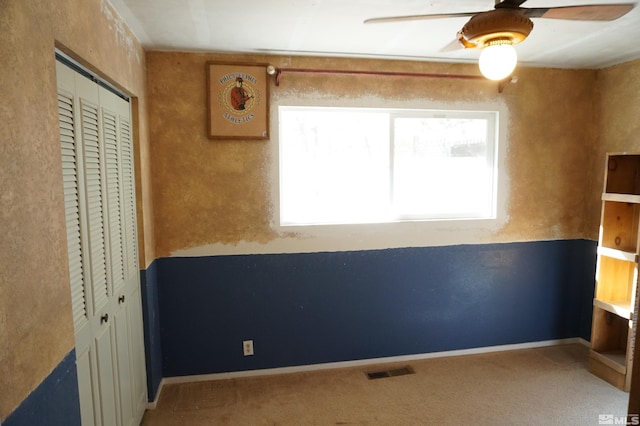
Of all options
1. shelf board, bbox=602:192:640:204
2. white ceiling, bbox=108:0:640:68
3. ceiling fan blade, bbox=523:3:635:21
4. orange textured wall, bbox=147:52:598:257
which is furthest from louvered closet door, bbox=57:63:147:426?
shelf board, bbox=602:192:640:204

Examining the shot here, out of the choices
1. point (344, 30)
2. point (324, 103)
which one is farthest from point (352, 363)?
point (344, 30)

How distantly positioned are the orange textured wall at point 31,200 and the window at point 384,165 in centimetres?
162

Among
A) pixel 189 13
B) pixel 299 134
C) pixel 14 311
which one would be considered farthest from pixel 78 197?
pixel 299 134

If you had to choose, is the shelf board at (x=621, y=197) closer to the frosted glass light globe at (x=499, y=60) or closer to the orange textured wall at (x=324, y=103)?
the orange textured wall at (x=324, y=103)

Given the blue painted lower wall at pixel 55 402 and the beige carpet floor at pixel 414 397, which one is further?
the beige carpet floor at pixel 414 397

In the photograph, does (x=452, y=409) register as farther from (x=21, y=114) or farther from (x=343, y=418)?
(x=21, y=114)

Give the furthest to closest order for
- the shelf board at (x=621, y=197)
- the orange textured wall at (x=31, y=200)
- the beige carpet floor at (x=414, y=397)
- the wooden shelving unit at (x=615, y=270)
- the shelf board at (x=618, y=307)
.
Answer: the wooden shelving unit at (x=615, y=270), the shelf board at (x=618, y=307), the shelf board at (x=621, y=197), the beige carpet floor at (x=414, y=397), the orange textured wall at (x=31, y=200)

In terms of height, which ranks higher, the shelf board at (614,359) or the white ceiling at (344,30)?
the white ceiling at (344,30)

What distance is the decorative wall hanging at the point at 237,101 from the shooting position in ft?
8.28

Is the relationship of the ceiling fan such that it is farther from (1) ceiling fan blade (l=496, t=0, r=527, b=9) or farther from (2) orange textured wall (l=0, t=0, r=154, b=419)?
(2) orange textured wall (l=0, t=0, r=154, b=419)

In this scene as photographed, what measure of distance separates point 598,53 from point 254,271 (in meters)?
Result: 2.91

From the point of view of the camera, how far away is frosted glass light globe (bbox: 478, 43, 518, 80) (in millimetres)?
1413

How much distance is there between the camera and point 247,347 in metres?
2.74

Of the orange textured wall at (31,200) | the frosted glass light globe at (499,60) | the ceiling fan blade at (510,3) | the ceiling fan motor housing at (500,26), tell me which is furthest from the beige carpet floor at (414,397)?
the ceiling fan blade at (510,3)
